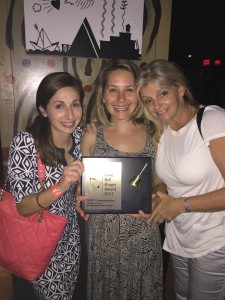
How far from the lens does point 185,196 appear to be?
5.65ft

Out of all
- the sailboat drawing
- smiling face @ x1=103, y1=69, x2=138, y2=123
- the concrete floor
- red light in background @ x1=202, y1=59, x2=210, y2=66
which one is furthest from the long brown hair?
red light in background @ x1=202, y1=59, x2=210, y2=66

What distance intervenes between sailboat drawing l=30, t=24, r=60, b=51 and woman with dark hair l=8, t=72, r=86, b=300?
638 mm

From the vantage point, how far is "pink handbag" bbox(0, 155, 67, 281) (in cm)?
158

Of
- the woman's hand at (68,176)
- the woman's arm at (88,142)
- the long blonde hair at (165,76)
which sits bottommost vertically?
the woman's hand at (68,176)

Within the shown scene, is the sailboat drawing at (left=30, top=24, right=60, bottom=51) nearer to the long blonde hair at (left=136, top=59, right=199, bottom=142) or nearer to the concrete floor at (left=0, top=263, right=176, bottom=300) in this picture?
the long blonde hair at (left=136, top=59, right=199, bottom=142)

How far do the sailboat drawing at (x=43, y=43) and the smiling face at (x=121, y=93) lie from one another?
643mm

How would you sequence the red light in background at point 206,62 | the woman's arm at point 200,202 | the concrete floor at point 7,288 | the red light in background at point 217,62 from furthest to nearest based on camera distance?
the red light in background at point 206,62 → the red light in background at point 217,62 → the concrete floor at point 7,288 → the woman's arm at point 200,202

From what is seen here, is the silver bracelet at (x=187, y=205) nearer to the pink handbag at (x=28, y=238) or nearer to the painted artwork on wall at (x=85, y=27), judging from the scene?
the pink handbag at (x=28, y=238)

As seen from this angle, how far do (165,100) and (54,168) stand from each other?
0.85m

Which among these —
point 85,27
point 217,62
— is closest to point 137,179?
point 85,27

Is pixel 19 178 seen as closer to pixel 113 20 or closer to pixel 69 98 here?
pixel 69 98

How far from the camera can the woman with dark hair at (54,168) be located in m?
1.57

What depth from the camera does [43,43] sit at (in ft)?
7.38

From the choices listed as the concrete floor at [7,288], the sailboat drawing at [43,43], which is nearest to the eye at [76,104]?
the sailboat drawing at [43,43]
